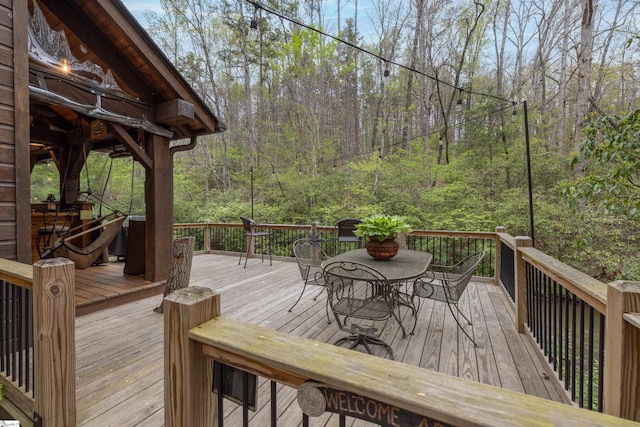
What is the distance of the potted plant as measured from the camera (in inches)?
118

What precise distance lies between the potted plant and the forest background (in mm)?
5262

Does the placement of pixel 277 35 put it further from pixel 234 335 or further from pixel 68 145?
pixel 234 335

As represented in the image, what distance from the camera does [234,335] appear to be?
82cm

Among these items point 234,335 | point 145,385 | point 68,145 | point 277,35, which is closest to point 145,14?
point 277,35

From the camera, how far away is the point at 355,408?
0.67 meters

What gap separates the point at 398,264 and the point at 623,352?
197 centimetres

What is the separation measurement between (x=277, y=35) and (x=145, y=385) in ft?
39.7

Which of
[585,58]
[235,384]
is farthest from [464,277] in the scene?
[585,58]

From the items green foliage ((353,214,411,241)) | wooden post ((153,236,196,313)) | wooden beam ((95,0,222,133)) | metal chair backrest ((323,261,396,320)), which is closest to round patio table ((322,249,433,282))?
metal chair backrest ((323,261,396,320))

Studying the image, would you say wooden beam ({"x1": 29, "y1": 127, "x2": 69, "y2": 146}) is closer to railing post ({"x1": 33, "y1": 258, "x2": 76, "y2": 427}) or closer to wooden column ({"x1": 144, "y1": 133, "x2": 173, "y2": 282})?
wooden column ({"x1": 144, "y1": 133, "x2": 173, "y2": 282})

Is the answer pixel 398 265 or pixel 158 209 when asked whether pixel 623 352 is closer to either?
pixel 398 265

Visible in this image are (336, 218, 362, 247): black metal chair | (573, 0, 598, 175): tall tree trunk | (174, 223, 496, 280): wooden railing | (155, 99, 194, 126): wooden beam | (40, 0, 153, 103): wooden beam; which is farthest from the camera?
(174, 223, 496, 280): wooden railing

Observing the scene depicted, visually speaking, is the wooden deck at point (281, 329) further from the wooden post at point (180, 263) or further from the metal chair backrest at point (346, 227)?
the metal chair backrest at point (346, 227)

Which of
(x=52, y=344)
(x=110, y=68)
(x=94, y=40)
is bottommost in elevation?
(x=52, y=344)
